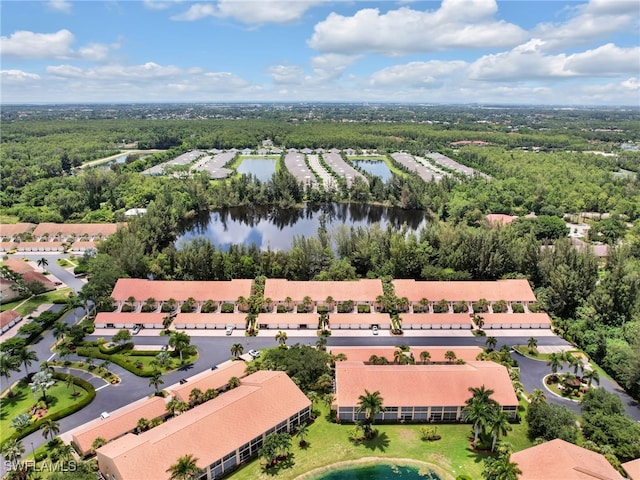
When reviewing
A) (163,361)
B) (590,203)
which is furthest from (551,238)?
(163,361)

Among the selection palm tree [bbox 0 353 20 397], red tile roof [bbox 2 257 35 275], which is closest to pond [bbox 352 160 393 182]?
red tile roof [bbox 2 257 35 275]

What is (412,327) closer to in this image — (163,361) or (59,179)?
(163,361)

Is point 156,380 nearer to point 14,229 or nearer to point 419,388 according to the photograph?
point 419,388

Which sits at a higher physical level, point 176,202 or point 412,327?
point 176,202

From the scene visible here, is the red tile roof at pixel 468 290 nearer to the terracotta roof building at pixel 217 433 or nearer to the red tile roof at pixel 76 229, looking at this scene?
the terracotta roof building at pixel 217 433

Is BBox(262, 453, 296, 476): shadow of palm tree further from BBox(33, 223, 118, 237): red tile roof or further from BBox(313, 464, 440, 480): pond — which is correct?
BBox(33, 223, 118, 237): red tile roof

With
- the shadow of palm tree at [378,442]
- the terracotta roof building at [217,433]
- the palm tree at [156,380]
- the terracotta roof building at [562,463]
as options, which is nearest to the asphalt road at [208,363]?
the palm tree at [156,380]

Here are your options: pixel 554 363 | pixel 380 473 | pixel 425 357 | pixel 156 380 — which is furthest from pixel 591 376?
pixel 156 380

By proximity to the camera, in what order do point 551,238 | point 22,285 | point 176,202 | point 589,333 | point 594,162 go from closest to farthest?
point 589,333 → point 22,285 → point 551,238 → point 176,202 → point 594,162
